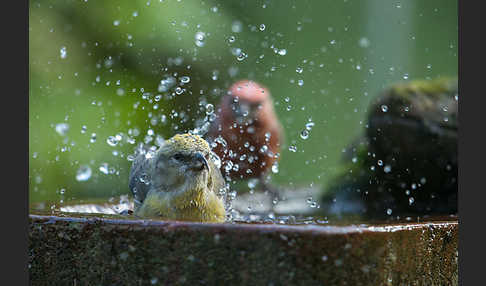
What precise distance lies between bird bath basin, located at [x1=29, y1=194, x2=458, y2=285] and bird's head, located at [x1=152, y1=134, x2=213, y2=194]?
526mm

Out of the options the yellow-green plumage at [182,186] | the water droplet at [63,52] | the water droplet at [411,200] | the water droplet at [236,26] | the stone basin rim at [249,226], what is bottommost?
the stone basin rim at [249,226]

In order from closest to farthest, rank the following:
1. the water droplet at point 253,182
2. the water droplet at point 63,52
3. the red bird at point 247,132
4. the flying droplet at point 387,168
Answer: the flying droplet at point 387,168 < the red bird at point 247,132 < the water droplet at point 253,182 < the water droplet at point 63,52

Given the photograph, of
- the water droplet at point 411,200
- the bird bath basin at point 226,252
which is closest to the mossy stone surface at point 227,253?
the bird bath basin at point 226,252

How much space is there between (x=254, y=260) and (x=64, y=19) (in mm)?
5180

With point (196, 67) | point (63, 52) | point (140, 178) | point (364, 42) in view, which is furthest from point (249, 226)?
point (364, 42)

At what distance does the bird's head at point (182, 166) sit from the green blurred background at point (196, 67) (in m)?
2.24

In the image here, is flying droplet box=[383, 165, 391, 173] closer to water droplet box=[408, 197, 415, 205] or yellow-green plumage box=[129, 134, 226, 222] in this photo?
water droplet box=[408, 197, 415, 205]

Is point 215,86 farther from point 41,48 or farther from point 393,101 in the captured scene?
point 393,101

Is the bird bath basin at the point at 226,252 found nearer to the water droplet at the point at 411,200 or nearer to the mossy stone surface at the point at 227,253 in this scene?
the mossy stone surface at the point at 227,253

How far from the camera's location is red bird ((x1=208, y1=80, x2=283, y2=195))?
202 inches

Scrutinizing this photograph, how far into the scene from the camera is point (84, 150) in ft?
21.9

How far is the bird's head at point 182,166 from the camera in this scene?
2.92 metres

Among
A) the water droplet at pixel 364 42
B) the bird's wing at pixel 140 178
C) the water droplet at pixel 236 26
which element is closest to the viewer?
the bird's wing at pixel 140 178

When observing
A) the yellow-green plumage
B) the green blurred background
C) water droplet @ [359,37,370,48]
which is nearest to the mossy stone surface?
the yellow-green plumage
